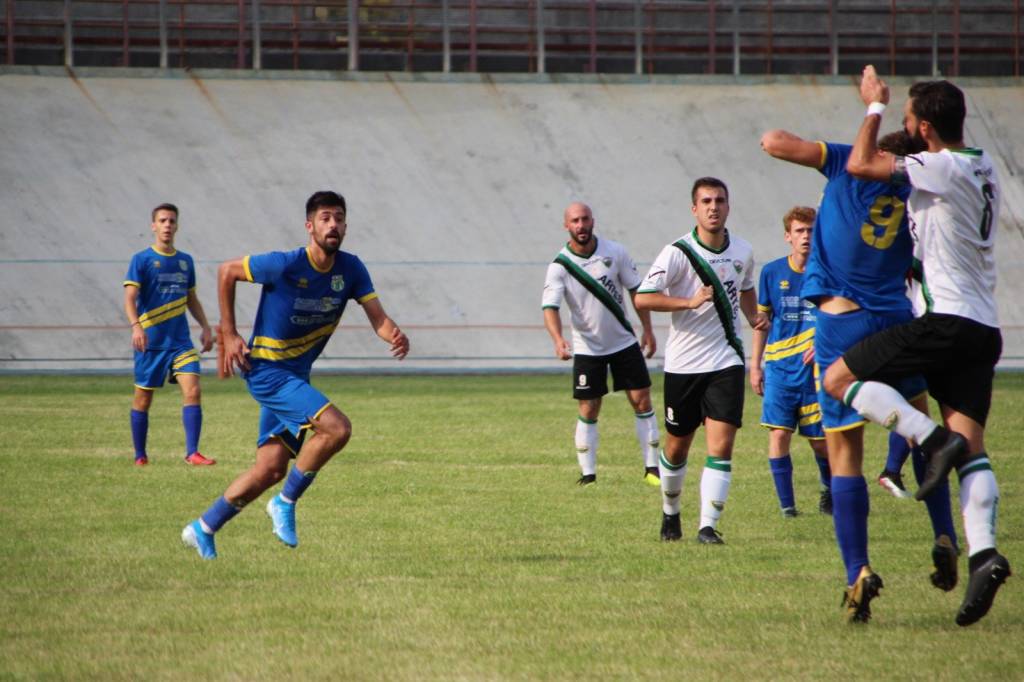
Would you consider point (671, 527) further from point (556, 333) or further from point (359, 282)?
point (556, 333)

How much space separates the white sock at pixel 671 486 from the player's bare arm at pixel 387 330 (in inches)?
69.7

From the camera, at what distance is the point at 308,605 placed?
6.08 metres

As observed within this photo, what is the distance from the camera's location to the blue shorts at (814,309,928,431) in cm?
577

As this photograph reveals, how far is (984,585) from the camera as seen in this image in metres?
5.13

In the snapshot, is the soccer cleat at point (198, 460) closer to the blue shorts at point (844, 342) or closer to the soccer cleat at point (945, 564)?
the blue shorts at point (844, 342)

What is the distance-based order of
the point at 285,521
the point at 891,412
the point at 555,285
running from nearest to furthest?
the point at 891,412
the point at 285,521
the point at 555,285

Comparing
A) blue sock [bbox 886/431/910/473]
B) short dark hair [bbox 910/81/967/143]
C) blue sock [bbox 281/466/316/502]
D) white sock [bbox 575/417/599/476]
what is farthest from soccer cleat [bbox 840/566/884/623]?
white sock [bbox 575/417/599/476]

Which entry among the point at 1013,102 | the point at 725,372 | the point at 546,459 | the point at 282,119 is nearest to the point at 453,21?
the point at 282,119

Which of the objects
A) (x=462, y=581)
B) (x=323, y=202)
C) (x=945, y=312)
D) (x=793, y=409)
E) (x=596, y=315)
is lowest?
(x=462, y=581)

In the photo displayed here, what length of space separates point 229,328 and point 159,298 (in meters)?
5.51

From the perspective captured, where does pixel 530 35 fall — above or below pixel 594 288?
above

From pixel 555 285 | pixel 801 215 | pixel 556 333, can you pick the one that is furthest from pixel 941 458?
pixel 555 285

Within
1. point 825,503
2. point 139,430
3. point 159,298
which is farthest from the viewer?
point 159,298

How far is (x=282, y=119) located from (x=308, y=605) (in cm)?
2684
